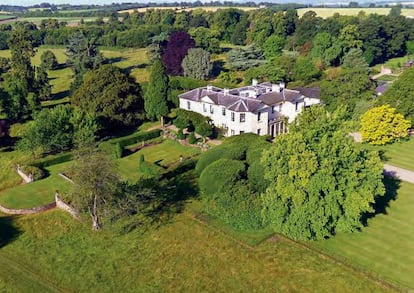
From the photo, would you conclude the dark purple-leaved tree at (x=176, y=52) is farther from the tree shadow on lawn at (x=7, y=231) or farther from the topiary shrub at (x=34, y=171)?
the tree shadow on lawn at (x=7, y=231)

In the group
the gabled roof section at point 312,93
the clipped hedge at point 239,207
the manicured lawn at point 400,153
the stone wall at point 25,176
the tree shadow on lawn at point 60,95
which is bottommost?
the tree shadow on lawn at point 60,95

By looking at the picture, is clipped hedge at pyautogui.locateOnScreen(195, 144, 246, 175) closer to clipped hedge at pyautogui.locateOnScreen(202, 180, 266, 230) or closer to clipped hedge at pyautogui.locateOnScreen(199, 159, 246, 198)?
clipped hedge at pyautogui.locateOnScreen(199, 159, 246, 198)

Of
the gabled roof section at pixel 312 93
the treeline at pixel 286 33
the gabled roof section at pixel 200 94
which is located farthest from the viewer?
the treeline at pixel 286 33

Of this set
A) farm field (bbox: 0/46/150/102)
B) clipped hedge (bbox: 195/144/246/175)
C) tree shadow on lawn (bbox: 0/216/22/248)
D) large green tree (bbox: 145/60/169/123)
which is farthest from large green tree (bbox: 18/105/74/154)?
farm field (bbox: 0/46/150/102)

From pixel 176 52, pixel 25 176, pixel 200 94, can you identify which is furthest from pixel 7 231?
pixel 176 52

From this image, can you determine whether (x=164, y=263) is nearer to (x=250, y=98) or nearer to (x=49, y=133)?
(x=49, y=133)

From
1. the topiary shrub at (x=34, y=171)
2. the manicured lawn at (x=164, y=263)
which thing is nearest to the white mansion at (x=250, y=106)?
the manicured lawn at (x=164, y=263)
